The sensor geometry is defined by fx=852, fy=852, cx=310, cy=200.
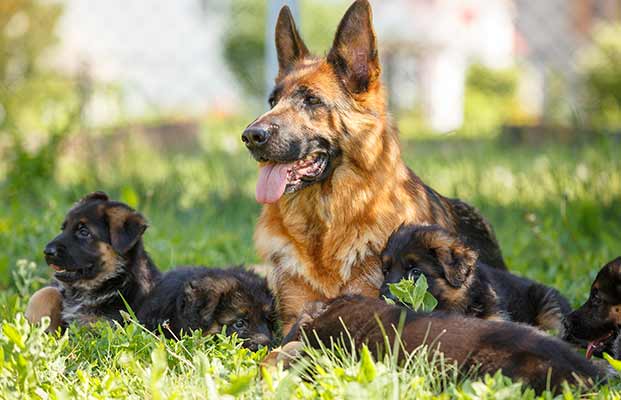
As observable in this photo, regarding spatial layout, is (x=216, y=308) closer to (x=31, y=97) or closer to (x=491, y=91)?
(x=31, y=97)

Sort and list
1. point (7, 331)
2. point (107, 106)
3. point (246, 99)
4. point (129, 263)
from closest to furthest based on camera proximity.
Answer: point (7, 331) < point (129, 263) < point (107, 106) < point (246, 99)

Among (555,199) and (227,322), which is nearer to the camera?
(227,322)

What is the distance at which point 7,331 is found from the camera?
3639mm

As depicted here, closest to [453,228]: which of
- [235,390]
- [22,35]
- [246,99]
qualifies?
[235,390]

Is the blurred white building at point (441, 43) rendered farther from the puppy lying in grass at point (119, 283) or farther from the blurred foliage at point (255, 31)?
the puppy lying in grass at point (119, 283)

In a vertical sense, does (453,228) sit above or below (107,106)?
below

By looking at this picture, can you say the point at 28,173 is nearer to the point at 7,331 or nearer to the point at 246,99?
the point at 7,331

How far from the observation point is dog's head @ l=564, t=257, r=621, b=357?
4863 mm

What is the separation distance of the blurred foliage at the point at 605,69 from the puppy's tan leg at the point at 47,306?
39.0 feet

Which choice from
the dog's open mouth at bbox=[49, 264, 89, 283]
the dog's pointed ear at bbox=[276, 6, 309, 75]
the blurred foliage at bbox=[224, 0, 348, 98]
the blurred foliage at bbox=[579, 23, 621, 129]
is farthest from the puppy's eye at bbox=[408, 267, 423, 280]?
the blurred foliage at bbox=[224, 0, 348, 98]

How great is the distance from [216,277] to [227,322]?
1.03ft

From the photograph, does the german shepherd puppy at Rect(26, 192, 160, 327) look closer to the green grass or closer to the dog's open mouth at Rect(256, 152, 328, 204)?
the green grass

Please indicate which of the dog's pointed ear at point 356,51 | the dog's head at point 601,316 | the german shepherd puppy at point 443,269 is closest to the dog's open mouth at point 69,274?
the german shepherd puppy at point 443,269

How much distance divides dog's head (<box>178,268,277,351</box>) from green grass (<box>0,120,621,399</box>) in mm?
232
